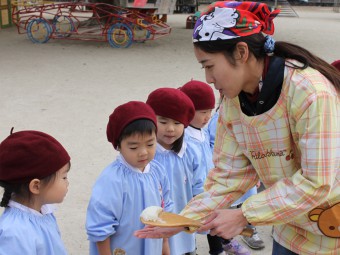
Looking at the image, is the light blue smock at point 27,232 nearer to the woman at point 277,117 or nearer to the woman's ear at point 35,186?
the woman's ear at point 35,186

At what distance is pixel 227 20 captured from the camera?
1.45m

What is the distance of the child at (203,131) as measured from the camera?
2838mm

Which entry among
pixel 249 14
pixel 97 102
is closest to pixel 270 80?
pixel 249 14

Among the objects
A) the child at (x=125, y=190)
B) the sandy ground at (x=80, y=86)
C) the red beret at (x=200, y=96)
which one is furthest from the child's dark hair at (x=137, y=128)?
the sandy ground at (x=80, y=86)

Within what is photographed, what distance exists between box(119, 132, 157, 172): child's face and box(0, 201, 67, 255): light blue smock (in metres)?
0.44

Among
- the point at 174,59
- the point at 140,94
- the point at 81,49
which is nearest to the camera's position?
the point at 140,94

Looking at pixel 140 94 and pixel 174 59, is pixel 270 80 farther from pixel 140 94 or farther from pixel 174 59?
pixel 174 59

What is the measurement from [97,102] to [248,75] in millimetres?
4641

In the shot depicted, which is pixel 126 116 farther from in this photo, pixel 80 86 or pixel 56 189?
pixel 80 86

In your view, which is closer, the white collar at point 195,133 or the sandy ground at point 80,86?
the white collar at point 195,133

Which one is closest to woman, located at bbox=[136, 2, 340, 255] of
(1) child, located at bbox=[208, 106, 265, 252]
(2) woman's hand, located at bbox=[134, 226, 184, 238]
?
(2) woman's hand, located at bbox=[134, 226, 184, 238]

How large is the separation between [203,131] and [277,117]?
4.82 ft

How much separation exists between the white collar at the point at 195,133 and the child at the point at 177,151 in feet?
0.51

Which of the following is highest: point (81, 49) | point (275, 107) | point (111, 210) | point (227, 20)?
point (227, 20)
